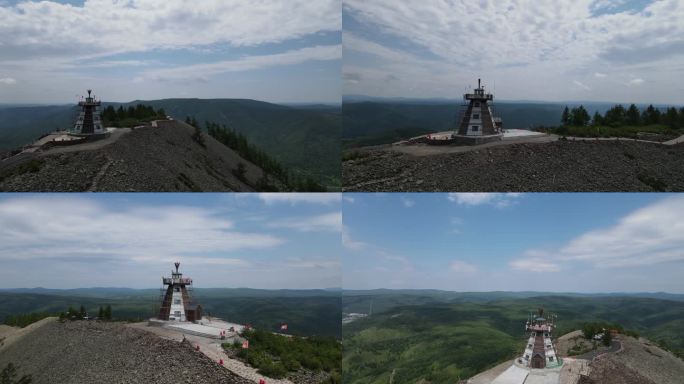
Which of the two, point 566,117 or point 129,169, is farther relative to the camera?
point 566,117

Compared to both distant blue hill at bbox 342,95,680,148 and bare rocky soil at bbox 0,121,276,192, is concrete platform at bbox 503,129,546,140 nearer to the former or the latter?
distant blue hill at bbox 342,95,680,148

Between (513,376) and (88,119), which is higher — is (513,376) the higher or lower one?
the lower one

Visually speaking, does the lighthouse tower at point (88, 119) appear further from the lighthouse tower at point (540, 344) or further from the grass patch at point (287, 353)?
the lighthouse tower at point (540, 344)

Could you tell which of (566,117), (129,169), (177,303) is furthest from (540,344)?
(566,117)

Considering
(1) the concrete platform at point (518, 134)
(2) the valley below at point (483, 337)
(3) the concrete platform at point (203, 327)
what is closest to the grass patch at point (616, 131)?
(1) the concrete platform at point (518, 134)

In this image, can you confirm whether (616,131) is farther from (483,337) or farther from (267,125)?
(267,125)

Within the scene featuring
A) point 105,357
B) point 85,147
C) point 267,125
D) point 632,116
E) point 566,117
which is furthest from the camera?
point 267,125

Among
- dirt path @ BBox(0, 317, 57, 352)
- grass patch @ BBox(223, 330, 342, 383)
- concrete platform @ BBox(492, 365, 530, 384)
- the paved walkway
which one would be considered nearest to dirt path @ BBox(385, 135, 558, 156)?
the paved walkway
